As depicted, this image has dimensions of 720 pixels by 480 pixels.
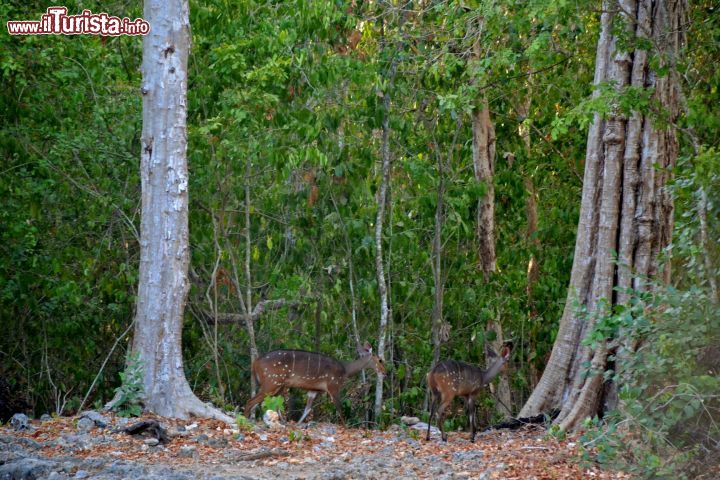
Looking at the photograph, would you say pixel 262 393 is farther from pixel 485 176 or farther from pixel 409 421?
pixel 485 176

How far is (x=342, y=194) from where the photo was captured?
14.7 metres

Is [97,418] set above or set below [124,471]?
above

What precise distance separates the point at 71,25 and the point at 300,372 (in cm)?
575

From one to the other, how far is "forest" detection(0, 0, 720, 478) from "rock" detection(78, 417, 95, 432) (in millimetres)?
459

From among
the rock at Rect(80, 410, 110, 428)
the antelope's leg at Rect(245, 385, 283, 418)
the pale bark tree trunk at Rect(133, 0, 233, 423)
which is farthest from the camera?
the antelope's leg at Rect(245, 385, 283, 418)

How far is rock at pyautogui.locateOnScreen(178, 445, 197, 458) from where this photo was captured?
31.6 feet

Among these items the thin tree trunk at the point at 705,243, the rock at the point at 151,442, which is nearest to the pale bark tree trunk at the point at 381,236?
the rock at the point at 151,442

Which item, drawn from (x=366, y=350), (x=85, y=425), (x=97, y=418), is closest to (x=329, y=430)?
(x=366, y=350)

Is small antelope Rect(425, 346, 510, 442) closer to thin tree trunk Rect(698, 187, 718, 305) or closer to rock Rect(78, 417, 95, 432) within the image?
rock Rect(78, 417, 95, 432)

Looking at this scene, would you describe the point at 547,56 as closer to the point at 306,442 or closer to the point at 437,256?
the point at 437,256

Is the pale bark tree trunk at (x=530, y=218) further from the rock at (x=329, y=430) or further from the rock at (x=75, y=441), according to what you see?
the rock at (x=75, y=441)

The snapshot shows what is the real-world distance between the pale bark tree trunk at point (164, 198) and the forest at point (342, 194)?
25mm

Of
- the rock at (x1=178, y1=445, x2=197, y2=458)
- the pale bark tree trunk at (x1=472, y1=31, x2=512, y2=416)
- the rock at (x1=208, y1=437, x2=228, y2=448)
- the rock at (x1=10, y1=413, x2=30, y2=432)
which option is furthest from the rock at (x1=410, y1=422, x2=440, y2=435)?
the rock at (x1=10, y1=413, x2=30, y2=432)

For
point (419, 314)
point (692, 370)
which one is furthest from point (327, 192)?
point (692, 370)
